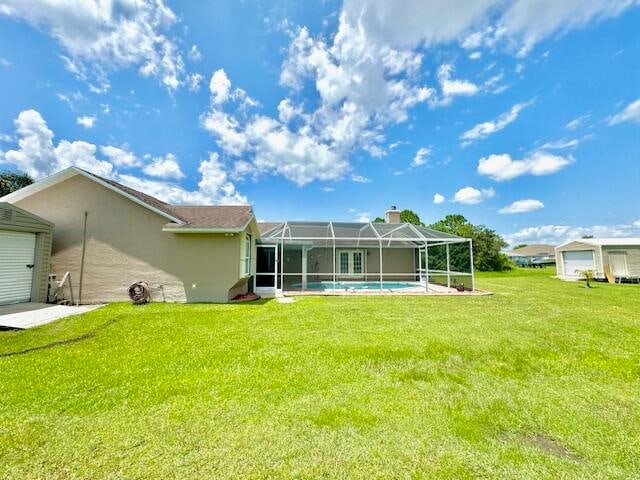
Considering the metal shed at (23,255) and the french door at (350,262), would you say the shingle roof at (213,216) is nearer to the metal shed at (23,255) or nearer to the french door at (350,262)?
the metal shed at (23,255)

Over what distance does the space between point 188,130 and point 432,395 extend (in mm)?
17567

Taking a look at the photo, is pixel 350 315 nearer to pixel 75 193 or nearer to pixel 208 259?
pixel 208 259

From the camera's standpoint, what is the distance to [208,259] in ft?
35.0

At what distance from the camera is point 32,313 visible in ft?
25.4

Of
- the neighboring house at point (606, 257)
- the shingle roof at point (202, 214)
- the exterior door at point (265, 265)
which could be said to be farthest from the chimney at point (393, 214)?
the neighboring house at point (606, 257)

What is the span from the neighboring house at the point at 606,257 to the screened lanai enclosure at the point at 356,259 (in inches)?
404

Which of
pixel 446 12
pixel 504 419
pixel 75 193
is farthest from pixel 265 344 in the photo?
pixel 446 12

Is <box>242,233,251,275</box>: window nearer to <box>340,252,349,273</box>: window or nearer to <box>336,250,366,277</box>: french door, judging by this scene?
<box>336,250,366,277</box>: french door

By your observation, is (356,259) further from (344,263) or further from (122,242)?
(122,242)

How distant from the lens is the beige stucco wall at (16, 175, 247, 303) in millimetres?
10203

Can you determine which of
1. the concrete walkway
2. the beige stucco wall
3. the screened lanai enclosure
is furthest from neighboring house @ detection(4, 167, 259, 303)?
the screened lanai enclosure

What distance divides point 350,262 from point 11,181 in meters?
30.6

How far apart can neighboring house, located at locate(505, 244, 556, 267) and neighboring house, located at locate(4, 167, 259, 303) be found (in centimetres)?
6729

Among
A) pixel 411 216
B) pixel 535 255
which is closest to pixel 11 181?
pixel 411 216
